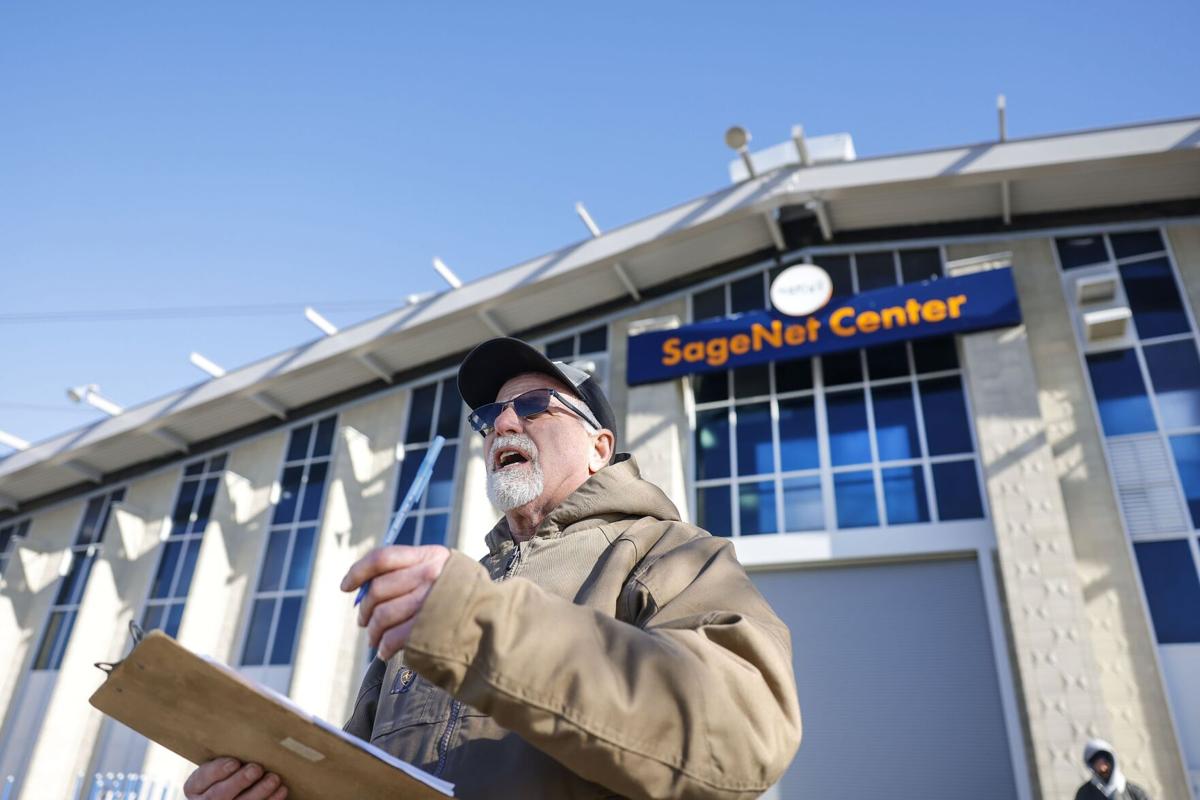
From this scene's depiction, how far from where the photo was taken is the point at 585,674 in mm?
1198

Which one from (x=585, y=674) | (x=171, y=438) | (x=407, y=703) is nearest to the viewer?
(x=585, y=674)

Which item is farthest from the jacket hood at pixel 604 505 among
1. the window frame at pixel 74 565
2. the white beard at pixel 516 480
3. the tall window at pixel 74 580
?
the tall window at pixel 74 580

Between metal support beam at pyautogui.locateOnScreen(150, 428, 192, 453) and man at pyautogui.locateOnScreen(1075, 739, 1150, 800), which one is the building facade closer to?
metal support beam at pyautogui.locateOnScreen(150, 428, 192, 453)

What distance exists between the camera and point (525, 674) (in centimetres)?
118

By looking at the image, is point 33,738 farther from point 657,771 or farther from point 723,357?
point 657,771

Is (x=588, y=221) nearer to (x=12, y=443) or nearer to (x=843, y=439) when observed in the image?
(x=843, y=439)

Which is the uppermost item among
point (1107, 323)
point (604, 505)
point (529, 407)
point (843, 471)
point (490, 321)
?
point (490, 321)

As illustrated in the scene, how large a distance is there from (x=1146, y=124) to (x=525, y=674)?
1316cm

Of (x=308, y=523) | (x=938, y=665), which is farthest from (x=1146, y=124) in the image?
(x=308, y=523)

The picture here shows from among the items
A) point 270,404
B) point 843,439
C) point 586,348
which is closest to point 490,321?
point 586,348

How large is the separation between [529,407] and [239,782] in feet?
4.28

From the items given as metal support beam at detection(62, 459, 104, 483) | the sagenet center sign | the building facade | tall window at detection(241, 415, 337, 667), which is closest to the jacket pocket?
the building facade

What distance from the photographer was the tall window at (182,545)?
16.7 m

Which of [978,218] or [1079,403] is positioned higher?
[978,218]
